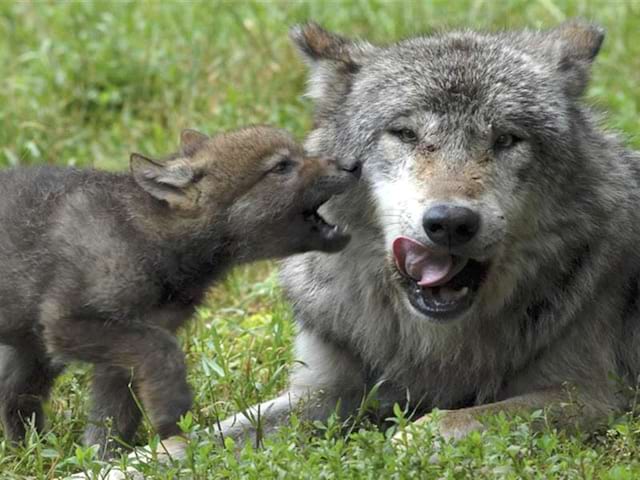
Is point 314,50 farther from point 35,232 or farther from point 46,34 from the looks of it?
point 46,34

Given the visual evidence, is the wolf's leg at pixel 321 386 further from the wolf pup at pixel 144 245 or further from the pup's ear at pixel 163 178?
the pup's ear at pixel 163 178

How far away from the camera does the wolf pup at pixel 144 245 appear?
507 centimetres

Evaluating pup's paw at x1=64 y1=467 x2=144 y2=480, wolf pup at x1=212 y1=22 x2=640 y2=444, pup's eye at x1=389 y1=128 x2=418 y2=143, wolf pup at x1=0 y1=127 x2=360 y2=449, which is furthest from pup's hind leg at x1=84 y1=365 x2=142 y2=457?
pup's eye at x1=389 y1=128 x2=418 y2=143

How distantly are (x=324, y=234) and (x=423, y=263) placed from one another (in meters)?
0.38

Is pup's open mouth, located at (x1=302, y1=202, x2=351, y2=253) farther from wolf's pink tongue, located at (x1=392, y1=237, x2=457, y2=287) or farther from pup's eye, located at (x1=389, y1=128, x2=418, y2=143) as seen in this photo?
pup's eye, located at (x1=389, y1=128, x2=418, y2=143)

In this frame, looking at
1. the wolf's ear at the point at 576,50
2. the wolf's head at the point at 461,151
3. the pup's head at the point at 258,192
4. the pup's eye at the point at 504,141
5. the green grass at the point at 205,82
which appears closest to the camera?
the wolf's head at the point at 461,151

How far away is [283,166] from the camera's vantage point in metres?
5.37

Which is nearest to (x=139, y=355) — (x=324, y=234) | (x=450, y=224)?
(x=324, y=234)

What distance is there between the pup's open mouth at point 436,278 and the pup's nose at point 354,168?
29 cm

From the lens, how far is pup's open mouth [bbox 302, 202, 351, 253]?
5.34 metres

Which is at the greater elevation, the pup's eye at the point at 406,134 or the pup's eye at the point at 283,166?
the pup's eye at the point at 406,134

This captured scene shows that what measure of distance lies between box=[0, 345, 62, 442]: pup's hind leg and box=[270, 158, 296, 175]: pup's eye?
46.0 inches

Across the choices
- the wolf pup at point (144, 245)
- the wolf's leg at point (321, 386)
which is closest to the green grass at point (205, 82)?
the wolf's leg at point (321, 386)

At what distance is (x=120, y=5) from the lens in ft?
32.4
